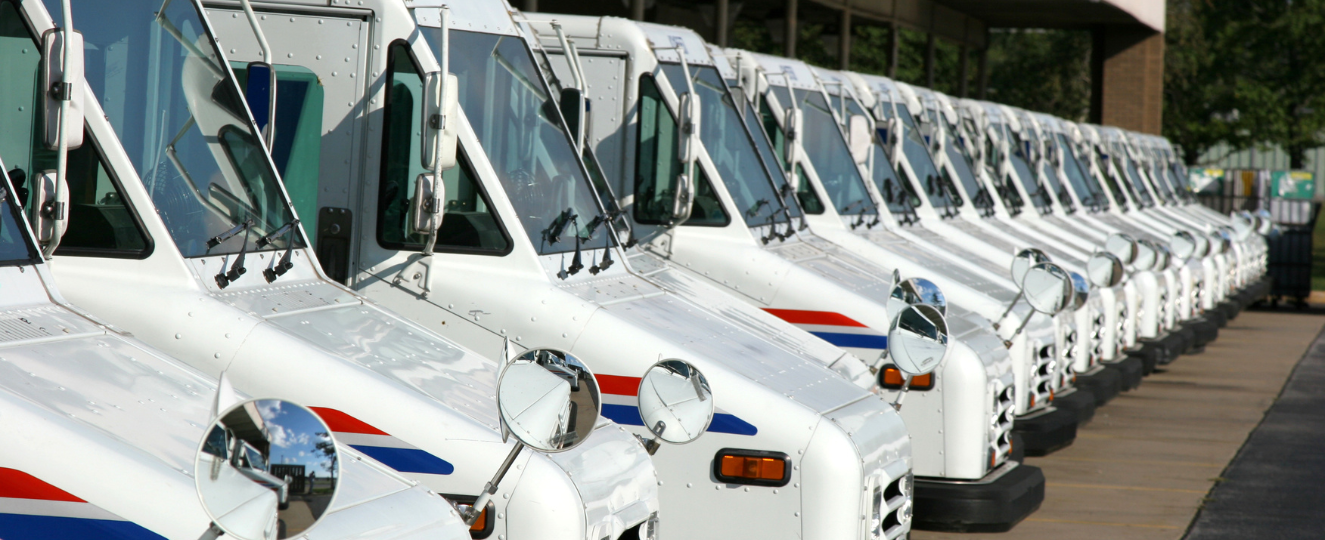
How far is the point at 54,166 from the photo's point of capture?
4.27 metres

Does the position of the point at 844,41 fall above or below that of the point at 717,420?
above

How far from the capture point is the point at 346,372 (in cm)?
407

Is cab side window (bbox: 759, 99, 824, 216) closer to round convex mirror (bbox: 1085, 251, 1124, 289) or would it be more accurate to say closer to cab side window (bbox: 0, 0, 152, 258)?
round convex mirror (bbox: 1085, 251, 1124, 289)

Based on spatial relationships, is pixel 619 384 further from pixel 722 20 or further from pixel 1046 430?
pixel 722 20

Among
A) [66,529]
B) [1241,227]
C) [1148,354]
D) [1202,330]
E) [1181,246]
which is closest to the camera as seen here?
[66,529]

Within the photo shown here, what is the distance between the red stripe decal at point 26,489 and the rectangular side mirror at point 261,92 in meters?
2.37

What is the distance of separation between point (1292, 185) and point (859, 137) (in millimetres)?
20625

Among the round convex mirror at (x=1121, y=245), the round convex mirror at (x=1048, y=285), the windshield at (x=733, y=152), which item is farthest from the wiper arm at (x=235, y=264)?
the round convex mirror at (x=1121, y=245)

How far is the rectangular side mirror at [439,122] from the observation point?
16.4ft

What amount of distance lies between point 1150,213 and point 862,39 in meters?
19.5

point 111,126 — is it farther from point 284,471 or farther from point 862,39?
point 862,39

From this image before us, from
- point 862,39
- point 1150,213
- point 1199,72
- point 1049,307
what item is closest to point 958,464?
point 1049,307

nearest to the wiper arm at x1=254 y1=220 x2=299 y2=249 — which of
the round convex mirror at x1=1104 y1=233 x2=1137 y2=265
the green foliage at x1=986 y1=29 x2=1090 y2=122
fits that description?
the round convex mirror at x1=1104 y1=233 x2=1137 y2=265

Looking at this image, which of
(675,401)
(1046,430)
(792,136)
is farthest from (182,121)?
(1046,430)
